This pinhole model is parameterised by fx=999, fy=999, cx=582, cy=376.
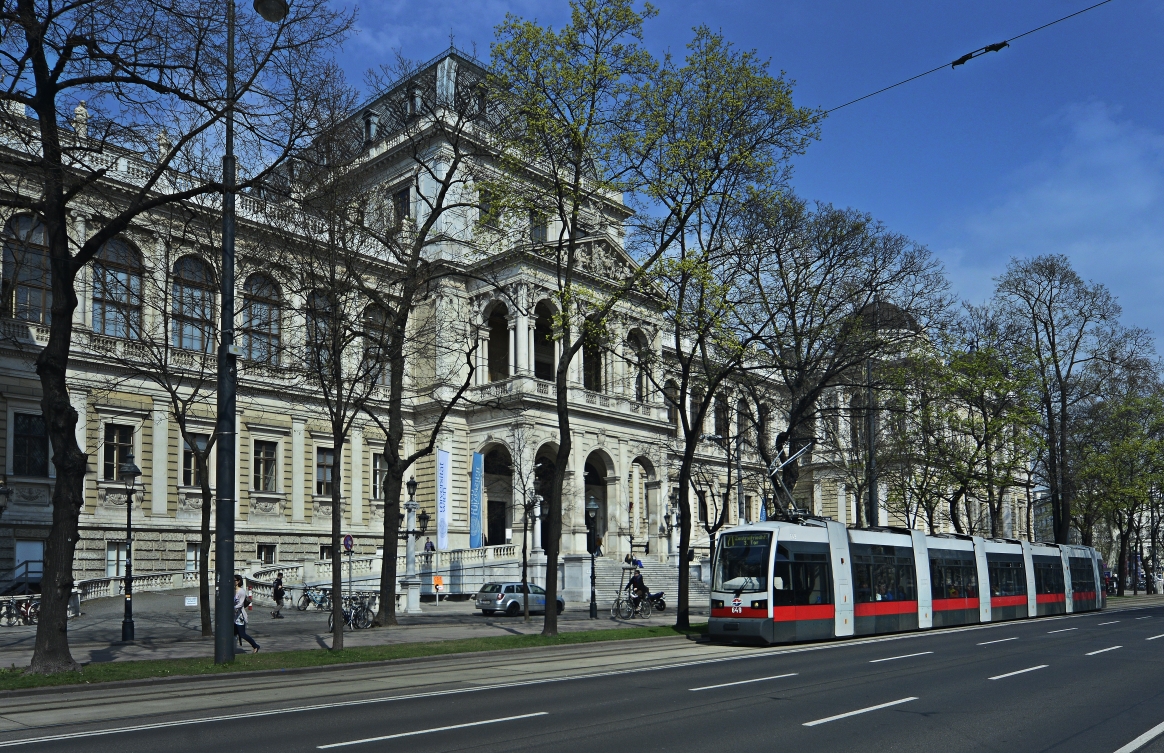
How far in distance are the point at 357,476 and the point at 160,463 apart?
436 inches

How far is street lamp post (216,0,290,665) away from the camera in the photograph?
17781 mm

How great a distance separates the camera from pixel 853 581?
26359 mm

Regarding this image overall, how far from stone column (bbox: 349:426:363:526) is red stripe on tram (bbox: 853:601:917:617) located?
30.7 m

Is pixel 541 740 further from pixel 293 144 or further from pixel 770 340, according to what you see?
pixel 770 340

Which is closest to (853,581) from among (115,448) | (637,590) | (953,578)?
(953,578)

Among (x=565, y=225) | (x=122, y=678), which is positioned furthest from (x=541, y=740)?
(x=565, y=225)

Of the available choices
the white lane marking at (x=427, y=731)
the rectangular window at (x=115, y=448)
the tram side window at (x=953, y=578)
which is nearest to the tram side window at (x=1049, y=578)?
the tram side window at (x=953, y=578)

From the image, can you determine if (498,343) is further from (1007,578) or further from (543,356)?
(1007,578)

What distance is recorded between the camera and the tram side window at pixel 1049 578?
38344 mm

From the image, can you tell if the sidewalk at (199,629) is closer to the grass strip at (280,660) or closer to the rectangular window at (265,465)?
the grass strip at (280,660)

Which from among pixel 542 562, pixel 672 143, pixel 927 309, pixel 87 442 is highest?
pixel 672 143

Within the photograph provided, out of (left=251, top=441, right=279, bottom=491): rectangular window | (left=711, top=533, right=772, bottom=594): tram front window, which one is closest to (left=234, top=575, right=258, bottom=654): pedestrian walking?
(left=711, top=533, right=772, bottom=594): tram front window

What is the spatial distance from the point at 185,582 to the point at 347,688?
2767cm

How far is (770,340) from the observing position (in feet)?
98.5
